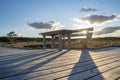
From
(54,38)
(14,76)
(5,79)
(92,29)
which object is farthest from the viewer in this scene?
(54,38)

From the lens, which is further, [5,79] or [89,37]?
[89,37]

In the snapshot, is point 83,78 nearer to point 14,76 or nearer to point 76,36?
point 14,76

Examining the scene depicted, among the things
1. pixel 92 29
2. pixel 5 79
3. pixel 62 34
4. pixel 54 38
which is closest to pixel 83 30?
pixel 92 29

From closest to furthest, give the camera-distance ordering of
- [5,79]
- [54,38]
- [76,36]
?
[5,79] < [76,36] < [54,38]

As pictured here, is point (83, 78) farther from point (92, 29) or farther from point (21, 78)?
point (92, 29)

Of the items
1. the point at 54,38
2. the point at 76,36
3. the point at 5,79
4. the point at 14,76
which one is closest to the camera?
the point at 5,79

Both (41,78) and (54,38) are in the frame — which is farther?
(54,38)

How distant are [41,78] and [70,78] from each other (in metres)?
0.39

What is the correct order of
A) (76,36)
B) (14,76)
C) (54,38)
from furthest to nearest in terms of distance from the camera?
1. (54,38)
2. (76,36)
3. (14,76)

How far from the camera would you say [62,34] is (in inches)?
320

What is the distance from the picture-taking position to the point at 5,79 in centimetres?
210

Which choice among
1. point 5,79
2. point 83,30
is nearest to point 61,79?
point 5,79

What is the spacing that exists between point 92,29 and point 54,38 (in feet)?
8.77

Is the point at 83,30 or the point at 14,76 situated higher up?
the point at 83,30
